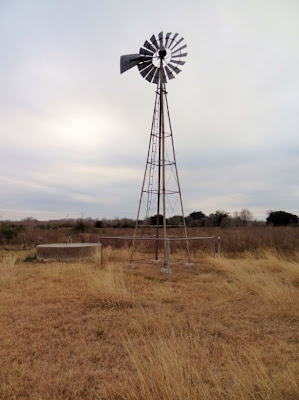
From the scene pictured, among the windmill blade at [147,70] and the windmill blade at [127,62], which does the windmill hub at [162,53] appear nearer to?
the windmill blade at [147,70]

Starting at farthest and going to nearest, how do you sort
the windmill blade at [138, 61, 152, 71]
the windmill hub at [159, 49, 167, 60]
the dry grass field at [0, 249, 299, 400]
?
the windmill blade at [138, 61, 152, 71], the windmill hub at [159, 49, 167, 60], the dry grass field at [0, 249, 299, 400]

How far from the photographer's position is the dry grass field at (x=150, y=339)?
131 inches

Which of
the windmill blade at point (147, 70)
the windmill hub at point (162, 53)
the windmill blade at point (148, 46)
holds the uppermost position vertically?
the windmill blade at point (148, 46)

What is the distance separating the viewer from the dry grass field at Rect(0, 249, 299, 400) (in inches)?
131

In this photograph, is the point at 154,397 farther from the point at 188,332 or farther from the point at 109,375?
the point at 188,332

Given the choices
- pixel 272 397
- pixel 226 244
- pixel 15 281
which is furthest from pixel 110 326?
pixel 226 244

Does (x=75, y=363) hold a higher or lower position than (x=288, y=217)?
lower

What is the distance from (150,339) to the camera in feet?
15.4

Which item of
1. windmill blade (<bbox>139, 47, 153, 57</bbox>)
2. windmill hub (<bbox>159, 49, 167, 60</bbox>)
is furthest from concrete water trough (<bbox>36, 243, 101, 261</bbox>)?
windmill hub (<bbox>159, 49, 167, 60</bbox>)

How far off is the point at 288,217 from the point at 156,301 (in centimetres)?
A: 3444

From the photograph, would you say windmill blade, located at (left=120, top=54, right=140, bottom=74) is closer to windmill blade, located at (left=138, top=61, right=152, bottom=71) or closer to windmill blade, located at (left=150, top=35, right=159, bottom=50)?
windmill blade, located at (left=138, top=61, right=152, bottom=71)

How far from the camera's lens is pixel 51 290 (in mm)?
7938

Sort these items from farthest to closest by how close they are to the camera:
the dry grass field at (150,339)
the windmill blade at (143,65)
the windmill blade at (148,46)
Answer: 1. the windmill blade at (143,65)
2. the windmill blade at (148,46)
3. the dry grass field at (150,339)

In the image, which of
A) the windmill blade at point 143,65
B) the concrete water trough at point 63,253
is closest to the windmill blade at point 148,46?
the windmill blade at point 143,65
